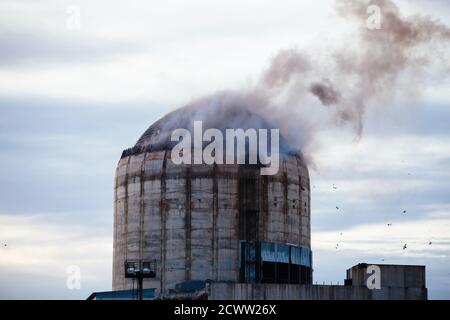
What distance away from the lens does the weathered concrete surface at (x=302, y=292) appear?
89875 millimetres

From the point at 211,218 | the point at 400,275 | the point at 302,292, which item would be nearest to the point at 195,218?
the point at 211,218

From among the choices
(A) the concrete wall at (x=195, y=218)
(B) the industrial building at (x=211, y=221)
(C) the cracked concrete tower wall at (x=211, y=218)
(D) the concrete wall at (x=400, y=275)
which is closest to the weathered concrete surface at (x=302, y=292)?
(D) the concrete wall at (x=400, y=275)

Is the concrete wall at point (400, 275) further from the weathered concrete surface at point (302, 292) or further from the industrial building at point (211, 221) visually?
the industrial building at point (211, 221)

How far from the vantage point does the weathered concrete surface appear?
89875 mm

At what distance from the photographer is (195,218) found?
97.9 metres

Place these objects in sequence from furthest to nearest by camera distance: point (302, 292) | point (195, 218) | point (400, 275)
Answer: point (195, 218), point (400, 275), point (302, 292)

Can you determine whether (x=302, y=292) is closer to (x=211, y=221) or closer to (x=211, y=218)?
(x=211, y=221)

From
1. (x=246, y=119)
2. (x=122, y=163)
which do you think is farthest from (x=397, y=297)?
(x=122, y=163)

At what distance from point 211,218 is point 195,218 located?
1199 mm

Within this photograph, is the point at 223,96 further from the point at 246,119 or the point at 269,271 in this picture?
the point at 269,271

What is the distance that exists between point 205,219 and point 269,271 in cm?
630
